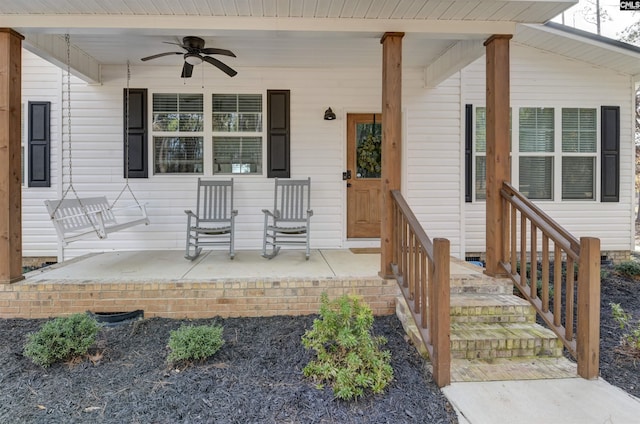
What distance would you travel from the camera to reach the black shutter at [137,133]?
482 cm

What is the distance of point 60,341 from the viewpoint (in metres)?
2.29

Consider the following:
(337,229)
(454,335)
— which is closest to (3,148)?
(337,229)

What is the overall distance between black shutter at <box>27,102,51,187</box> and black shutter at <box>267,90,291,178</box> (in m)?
2.92

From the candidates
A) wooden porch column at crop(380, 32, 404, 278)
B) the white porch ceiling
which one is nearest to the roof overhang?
the white porch ceiling

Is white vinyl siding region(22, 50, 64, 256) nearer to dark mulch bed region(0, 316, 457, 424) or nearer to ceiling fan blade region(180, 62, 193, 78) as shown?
ceiling fan blade region(180, 62, 193, 78)

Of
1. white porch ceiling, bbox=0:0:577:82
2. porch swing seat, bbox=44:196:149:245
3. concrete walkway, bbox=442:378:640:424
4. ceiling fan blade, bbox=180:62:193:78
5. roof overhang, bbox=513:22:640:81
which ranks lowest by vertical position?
concrete walkway, bbox=442:378:640:424

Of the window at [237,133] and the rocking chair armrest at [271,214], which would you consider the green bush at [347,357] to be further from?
the window at [237,133]

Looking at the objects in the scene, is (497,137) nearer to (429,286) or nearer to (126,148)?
(429,286)

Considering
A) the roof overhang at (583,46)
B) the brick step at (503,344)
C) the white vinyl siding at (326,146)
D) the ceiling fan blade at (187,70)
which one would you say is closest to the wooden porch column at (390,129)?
the brick step at (503,344)

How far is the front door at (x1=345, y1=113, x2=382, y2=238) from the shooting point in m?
5.07

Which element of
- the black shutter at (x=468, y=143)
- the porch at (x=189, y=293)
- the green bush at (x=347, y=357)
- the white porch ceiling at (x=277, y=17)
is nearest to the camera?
the green bush at (x=347, y=357)

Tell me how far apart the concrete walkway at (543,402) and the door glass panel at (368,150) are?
330 cm

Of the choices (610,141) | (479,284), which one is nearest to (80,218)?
(479,284)

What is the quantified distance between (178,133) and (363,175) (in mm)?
2574
